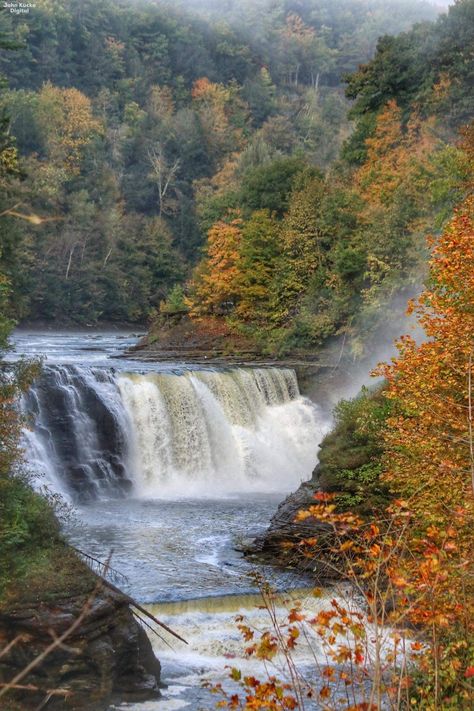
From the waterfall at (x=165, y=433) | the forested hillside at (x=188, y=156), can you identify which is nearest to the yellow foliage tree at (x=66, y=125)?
the forested hillside at (x=188, y=156)

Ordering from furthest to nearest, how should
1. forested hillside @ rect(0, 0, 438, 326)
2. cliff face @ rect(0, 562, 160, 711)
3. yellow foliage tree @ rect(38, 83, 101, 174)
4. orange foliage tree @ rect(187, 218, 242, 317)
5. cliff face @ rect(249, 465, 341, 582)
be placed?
yellow foliage tree @ rect(38, 83, 101, 174)
orange foliage tree @ rect(187, 218, 242, 317)
forested hillside @ rect(0, 0, 438, 326)
cliff face @ rect(249, 465, 341, 582)
cliff face @ rect(0, 562, 160, 711)

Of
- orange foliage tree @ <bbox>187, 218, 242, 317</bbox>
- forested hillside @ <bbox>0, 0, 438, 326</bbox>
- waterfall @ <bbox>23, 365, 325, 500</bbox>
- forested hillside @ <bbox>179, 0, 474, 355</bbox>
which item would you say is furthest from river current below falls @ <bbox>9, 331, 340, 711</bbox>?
orange foliage tree @ <bbox>187, 218, 242, 317</bbox>

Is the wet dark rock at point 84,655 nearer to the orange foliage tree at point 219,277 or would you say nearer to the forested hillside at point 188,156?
the forested hillside at point 188,156

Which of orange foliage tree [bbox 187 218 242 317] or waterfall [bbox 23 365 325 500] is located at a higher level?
orange foliage tree [bbox 187 218 242 317]

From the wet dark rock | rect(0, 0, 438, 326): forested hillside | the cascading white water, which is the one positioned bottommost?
the wet dark rock

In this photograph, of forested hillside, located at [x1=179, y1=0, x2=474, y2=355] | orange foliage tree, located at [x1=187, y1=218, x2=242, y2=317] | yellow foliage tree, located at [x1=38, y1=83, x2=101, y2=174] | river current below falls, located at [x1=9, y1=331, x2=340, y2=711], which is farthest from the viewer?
yellow foliage tree, located at [x1=38, y1=83, x2=101, y2=174]

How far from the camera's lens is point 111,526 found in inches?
781

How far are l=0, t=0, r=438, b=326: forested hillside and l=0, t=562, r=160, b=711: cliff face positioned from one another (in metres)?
4.95

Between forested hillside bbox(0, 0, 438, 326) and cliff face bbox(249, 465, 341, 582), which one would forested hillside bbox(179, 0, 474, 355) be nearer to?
forested hillside bbox(0, 0, 438, 326)

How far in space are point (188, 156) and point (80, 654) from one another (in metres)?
67.4

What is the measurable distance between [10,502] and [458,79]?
32003mm

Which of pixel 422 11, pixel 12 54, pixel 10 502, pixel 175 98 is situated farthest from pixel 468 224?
pixel 422 11

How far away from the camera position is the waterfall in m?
24.3

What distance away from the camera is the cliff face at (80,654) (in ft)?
36.9
